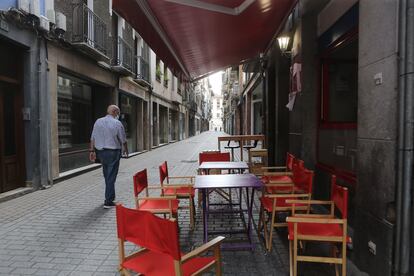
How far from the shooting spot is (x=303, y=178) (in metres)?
4.53

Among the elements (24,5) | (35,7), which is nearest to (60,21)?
(35,7)

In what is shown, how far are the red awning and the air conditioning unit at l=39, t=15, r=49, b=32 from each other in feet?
10.8

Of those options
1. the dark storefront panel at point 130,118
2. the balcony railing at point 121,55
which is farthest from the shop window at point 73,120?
the dark storefront panel at point 130,118

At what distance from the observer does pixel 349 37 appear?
4754mm

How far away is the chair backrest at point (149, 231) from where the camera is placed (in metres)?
1.91

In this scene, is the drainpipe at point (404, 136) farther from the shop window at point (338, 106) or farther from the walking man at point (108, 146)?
the walking man at point (108, 146)

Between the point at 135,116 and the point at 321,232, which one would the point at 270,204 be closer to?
the point at 321,232

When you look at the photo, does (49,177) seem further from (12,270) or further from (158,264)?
(158,264)

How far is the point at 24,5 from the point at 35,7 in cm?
36

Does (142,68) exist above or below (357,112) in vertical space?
above

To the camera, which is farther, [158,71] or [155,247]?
[158,71]

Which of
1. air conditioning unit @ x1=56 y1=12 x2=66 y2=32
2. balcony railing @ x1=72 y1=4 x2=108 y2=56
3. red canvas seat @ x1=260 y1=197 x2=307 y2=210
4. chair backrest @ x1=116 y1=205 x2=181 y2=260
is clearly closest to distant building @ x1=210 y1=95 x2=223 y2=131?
balcony railing @ x1=72 y1=4 x2=108 y2=56

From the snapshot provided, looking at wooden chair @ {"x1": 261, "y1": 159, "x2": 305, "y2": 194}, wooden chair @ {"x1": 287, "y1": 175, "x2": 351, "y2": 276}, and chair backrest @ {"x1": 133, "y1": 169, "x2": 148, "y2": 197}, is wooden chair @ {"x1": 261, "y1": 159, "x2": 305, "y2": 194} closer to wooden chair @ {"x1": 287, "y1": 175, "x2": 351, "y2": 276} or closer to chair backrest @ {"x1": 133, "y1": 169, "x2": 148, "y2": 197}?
wooden chair @ {"x1": 287, "y1": 175, "x2": 351, "y2": 276}

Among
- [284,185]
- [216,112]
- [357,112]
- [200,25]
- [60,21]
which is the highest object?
[216,112]
